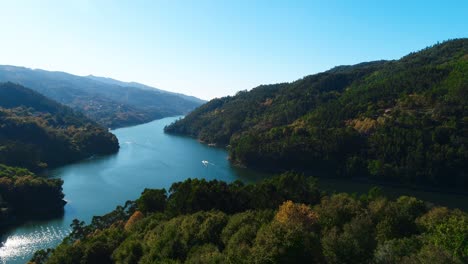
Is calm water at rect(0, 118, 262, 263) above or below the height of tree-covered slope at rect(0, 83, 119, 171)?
below

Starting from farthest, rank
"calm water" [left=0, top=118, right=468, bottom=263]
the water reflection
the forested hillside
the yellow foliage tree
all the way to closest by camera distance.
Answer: "calm water" [left=0, top=118, right=468, bottom=263]
the water reflection
the yellow foliage tree
the forested hillside

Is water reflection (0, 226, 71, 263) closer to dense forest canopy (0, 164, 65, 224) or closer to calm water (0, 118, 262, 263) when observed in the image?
calm water (0, 118, 262, 263)

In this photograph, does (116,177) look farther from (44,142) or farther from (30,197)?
(44,142)

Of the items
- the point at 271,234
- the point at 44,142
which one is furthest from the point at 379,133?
the point at 44,142

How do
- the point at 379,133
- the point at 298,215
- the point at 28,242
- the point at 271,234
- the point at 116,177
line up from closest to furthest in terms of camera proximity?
the point at 271,234 < the point at 298,215 < the point at 28,242 < the point at 116,177 < the point at 379,133

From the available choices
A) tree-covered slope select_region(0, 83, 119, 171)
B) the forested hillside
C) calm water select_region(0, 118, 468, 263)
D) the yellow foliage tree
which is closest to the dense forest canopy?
calm water select_region(0, 118, 468, 263)

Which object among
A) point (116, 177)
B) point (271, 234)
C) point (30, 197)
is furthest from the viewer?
point (116, 177)
